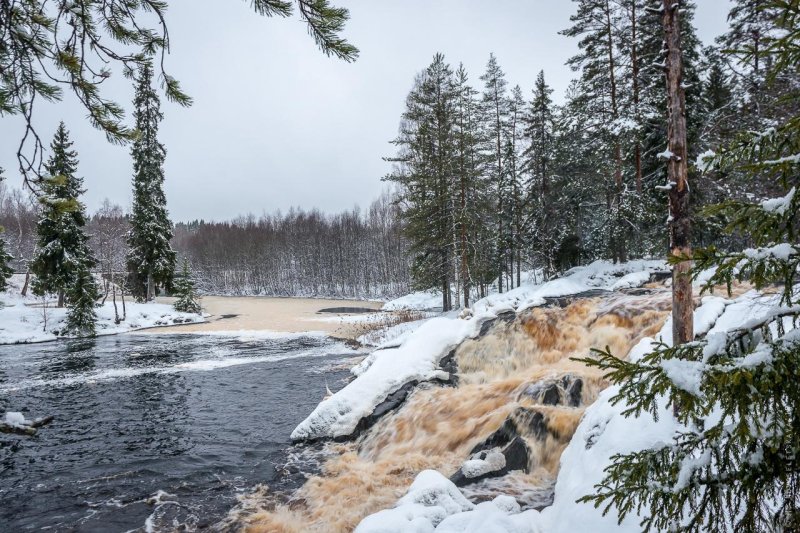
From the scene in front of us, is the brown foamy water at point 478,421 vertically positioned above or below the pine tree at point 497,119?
→ below

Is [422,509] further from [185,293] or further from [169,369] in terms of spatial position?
[185,293]

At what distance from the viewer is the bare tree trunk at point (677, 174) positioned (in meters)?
5.88

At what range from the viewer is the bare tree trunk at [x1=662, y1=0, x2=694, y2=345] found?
5.88 m

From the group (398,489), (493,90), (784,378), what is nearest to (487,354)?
(398,489)

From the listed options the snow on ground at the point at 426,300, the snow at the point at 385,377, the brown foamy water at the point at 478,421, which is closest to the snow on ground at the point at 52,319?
the snow on ground at the point at 426,300

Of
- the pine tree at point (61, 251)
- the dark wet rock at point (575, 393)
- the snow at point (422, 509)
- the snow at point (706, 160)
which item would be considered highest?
the pine tree at point (61, 251)

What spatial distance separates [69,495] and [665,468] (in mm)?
9417

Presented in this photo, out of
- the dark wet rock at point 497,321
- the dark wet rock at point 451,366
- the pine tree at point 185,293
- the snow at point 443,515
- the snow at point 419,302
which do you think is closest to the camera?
the snow at point 443,515

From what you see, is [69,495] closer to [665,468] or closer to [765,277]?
[665,468]

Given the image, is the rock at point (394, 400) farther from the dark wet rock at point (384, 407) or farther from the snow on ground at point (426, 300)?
the snow on ground at point (426, 300)

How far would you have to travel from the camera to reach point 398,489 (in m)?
6.96

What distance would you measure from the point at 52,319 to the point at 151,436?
25.4 meters

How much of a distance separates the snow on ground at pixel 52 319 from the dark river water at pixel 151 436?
8.23 metres

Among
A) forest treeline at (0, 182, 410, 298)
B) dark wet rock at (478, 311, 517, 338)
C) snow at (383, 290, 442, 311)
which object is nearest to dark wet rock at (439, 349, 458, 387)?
dark wet rock at (478, 311, 517, 338)
